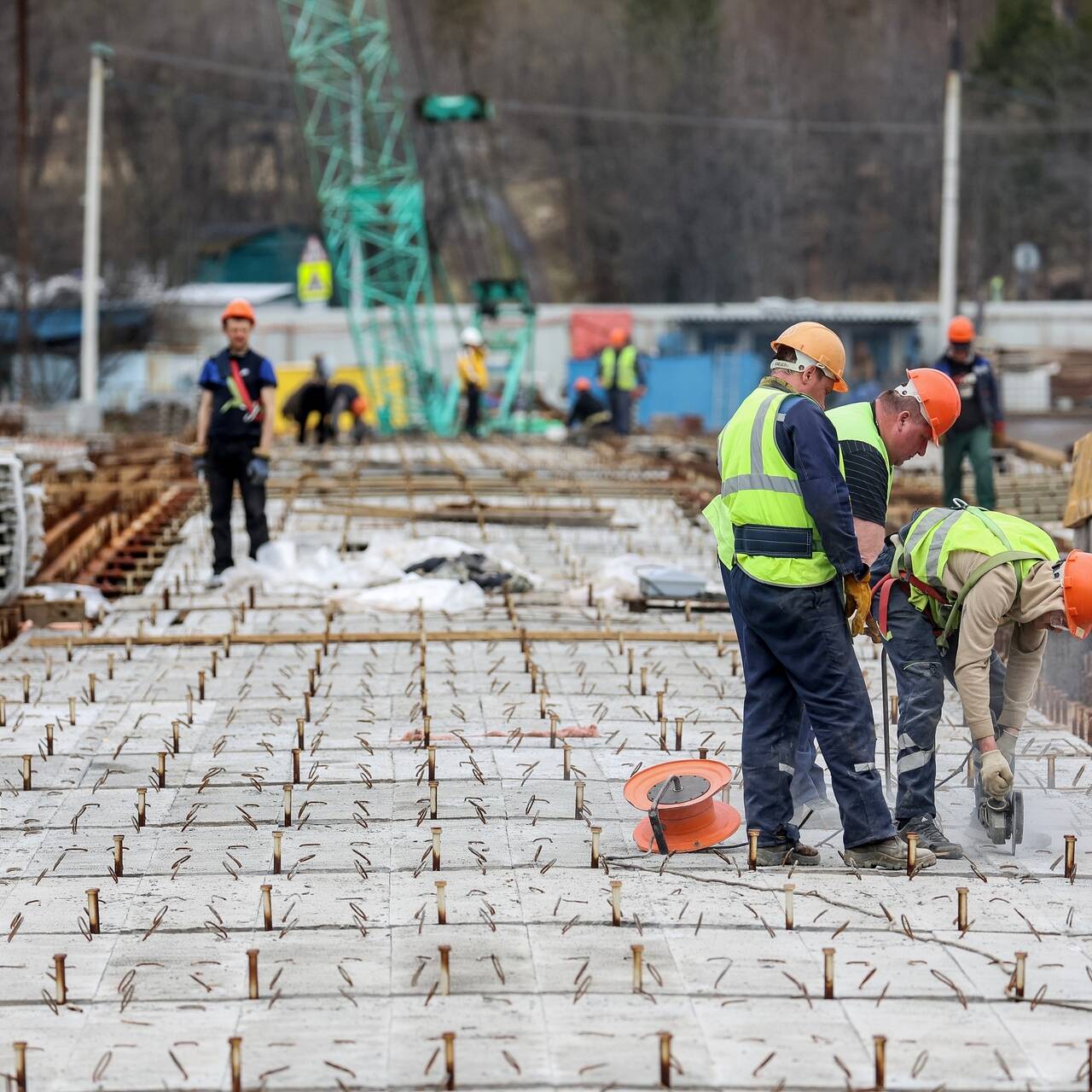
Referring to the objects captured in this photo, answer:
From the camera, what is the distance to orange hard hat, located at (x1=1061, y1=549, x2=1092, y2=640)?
15.4ft

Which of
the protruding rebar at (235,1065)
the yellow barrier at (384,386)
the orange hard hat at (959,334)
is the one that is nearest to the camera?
the protruding rebar at (235,1065)

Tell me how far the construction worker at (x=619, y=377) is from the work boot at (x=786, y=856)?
58.3 feet

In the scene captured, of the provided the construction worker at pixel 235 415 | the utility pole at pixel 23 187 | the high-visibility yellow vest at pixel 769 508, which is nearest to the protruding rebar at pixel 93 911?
the high-visibility yellow vest at pixel 769 508

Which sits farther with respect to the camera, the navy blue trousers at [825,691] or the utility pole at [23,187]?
the utility pole at [23,187]

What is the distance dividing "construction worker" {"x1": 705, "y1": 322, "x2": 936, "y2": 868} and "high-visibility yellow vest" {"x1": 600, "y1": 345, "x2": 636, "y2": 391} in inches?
694

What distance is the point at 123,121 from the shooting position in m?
59.8

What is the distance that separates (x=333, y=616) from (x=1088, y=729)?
14.2 ft

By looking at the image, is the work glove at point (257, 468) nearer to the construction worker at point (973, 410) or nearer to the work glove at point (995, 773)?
the construction worker at point (973, 410)

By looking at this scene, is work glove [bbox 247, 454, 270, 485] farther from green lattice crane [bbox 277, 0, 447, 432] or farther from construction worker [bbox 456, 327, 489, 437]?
green lattice crane [bbox 277, 0, 447, 432]

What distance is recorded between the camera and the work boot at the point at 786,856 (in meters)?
4.95

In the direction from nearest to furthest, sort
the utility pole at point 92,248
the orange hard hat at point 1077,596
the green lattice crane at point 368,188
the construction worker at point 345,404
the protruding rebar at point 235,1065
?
the protruding rebar at point 235,1065, the orange hard hat at point 1077,596, the construction worker at point 345,404, the utility pole at point 92,248, the green lattice crane at point 368,188

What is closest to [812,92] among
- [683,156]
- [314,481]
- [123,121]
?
[683,156]

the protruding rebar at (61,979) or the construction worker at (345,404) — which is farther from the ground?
the construction worker at (345,404)

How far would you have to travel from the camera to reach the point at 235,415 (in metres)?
9.76
